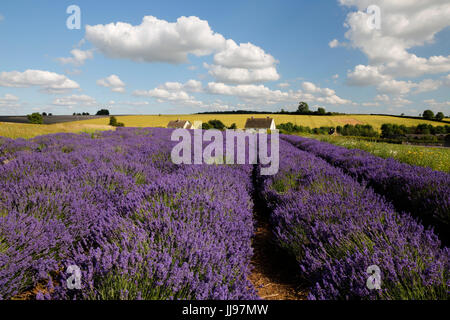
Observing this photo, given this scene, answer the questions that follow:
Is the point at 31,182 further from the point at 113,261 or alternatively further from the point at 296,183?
the point at 296,183

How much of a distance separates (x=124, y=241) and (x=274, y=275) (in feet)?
4.60

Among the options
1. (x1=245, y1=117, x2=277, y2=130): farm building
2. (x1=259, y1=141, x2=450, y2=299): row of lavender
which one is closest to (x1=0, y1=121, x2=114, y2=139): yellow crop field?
(x1=259, y1=141, x2=450, y2=299): row of lavender

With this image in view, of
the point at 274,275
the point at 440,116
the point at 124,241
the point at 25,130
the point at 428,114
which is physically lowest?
the point at 274,275

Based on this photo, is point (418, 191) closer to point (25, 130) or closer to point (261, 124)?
point (25, 130)

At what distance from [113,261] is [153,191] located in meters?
1.18

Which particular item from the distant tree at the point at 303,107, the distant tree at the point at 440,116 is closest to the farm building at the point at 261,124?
the distant tree at the point at 303,107

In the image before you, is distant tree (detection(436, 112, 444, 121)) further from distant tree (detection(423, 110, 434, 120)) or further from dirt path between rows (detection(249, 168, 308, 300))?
dirt path between rows (detection(249, 168, 308, 300))

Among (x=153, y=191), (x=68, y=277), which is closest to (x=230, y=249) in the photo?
(x=68, y=277)

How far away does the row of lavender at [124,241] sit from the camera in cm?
117

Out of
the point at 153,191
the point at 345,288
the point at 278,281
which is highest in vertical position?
the point at 153,191

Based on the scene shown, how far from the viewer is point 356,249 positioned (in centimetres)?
154

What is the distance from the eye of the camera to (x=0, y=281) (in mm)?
1192

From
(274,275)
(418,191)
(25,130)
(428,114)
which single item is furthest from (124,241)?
(428,114)

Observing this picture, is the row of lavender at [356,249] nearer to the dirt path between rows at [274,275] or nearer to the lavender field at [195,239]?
the lavender field at [195,239]
